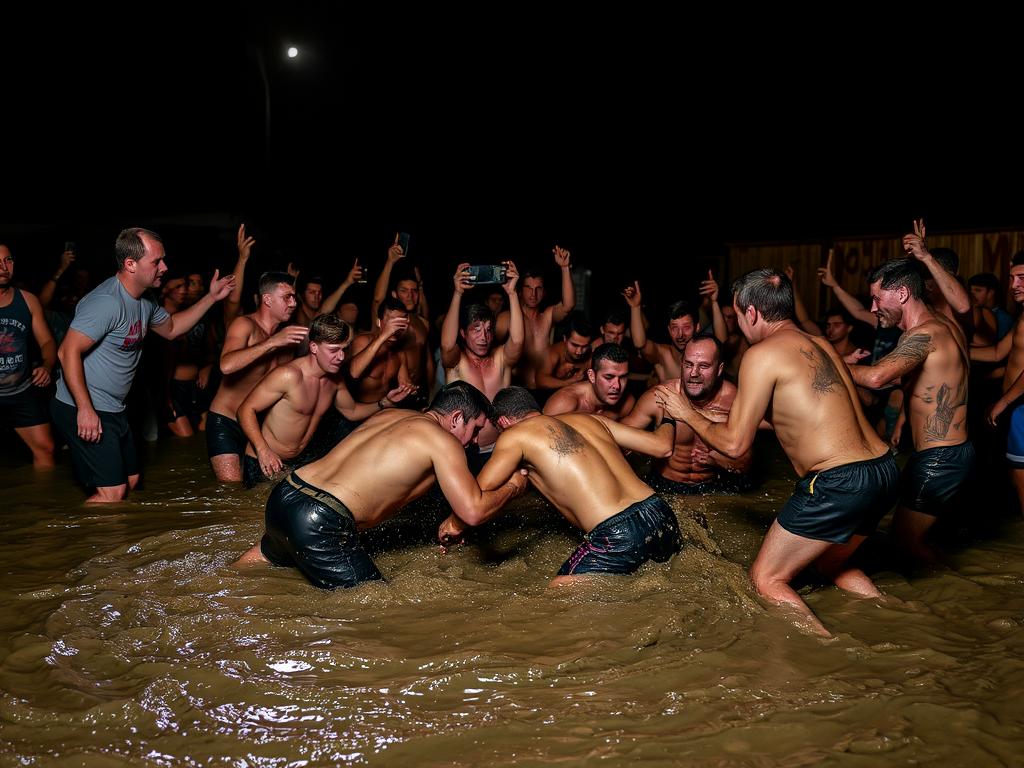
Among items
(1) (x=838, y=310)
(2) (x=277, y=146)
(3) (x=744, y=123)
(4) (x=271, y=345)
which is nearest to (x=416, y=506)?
(4) (x=271, y=345)

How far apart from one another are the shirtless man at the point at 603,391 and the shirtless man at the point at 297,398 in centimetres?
125

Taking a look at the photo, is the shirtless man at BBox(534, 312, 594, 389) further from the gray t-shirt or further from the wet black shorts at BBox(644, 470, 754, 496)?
the gray t-shirt

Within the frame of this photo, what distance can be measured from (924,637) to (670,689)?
4.44 feet

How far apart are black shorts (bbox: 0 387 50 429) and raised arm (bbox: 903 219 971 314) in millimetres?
6643

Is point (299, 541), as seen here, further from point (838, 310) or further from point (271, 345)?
point (838, 310)

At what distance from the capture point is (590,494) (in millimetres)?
4344

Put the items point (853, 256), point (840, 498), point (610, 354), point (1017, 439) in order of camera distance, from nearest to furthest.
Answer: point (840, 498) < point (1017, 439) < point (610, 354) < point (853, 256)

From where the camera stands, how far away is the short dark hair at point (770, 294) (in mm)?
4230

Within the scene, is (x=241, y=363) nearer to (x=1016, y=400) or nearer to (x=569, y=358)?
(x=569, y=358)

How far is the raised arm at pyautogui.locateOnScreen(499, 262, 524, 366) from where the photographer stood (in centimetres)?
704

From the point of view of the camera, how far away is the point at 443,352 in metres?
7.27

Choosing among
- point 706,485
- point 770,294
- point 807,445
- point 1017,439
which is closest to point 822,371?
point 807,445

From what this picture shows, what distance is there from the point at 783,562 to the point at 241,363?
14.0 feet

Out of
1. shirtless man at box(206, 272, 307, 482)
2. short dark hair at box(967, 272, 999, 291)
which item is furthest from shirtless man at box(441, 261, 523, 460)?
short dark hair at box(967, 272, 999, 291)
